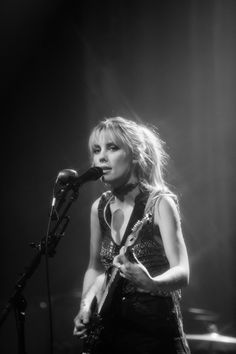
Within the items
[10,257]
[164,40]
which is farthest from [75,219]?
[164,40]

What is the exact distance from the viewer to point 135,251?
2137 mm

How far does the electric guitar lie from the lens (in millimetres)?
2057

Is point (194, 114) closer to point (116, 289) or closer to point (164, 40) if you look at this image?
point (164, 40)

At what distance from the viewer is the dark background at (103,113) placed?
15.7ft

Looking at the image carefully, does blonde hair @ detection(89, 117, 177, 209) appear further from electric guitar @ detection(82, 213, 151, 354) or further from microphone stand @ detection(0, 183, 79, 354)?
microphone stand @ detection(0, 183, 79, 354)

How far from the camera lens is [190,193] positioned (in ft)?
16.6

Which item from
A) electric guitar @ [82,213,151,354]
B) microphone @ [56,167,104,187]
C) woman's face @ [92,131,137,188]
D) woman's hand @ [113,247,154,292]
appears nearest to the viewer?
woman's hand @ [113,247,154,292]

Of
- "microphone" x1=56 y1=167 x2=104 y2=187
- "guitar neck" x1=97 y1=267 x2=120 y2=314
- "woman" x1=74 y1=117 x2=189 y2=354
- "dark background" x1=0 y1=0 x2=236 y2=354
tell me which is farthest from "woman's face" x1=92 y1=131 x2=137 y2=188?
"dark background" x1=0 y1=0 x2=236 y2=354

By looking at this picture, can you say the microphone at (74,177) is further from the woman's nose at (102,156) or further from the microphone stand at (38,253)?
the woman's nose at (102,156)

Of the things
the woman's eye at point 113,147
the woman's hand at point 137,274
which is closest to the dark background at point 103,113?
the woman's eye at point 113,147

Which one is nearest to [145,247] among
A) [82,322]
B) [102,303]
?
[102,303]

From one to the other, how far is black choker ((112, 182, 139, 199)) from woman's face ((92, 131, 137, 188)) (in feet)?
0.09

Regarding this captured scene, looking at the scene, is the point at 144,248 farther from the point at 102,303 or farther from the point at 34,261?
the point at 34,261

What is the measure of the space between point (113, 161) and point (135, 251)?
535mm
